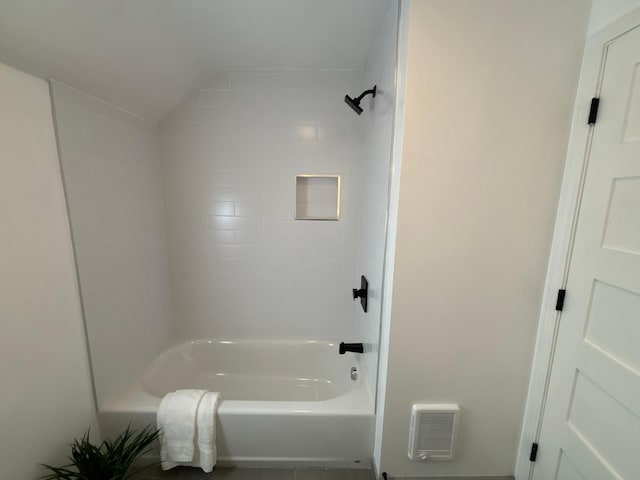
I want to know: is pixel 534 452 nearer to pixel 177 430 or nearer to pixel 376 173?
pixel 376 173

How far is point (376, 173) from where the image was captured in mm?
1520

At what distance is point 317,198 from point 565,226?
57.1 inches

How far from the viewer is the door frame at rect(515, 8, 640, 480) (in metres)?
0.94

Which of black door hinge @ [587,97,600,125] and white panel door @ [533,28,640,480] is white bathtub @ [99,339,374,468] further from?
black door hinge @ [587,97,600,125]

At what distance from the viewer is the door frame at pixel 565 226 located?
936 millimetres

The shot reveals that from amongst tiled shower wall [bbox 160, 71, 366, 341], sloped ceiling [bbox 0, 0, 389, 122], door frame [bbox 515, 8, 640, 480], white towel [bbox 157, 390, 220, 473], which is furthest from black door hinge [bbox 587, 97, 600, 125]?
white towel [bbox 157, 390, 220, 473]

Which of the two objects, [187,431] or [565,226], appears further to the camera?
[187,431]

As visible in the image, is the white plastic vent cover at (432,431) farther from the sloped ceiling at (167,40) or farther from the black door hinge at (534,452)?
the sloped ceiling at (167,40)

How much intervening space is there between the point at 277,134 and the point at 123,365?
1.80 metres

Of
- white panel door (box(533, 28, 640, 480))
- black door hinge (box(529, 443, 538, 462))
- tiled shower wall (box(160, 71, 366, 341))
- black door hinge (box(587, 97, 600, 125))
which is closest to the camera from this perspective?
white panel door (box(533, 28, 640, 480))

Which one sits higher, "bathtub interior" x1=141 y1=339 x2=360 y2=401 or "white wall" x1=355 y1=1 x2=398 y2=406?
"white wall" x1=355 y1=1 x2=398 y2=406

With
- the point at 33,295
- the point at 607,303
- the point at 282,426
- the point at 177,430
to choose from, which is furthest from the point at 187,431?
the point at 607,303

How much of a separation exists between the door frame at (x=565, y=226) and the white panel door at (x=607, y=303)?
0.07 ft

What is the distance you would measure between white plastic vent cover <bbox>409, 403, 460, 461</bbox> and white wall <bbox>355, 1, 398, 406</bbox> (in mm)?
272
